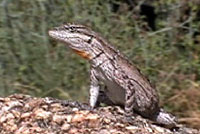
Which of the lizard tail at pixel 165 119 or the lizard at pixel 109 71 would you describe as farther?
the lizard tail at pixel 165 119

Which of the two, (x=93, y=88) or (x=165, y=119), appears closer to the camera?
(x=93, y=88)

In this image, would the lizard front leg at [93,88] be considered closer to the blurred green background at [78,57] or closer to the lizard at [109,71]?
the lizard at [109,71]

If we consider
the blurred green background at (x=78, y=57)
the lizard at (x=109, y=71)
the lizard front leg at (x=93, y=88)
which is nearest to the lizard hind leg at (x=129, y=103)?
the lizard at (x=109, y=71)

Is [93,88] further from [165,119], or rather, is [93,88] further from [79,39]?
[165,119]

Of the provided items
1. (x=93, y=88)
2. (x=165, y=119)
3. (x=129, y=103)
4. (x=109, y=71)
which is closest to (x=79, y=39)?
(x=109, y=71)

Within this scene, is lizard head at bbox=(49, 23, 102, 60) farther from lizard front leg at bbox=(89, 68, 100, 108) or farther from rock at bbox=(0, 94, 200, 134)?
rock at bbox=(0, 94, 200, 134)

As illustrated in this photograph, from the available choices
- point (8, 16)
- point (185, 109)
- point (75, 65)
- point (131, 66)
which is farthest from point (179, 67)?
point (131, 66)
